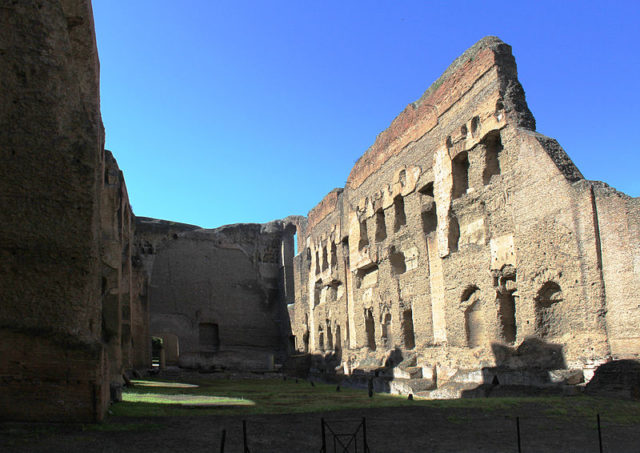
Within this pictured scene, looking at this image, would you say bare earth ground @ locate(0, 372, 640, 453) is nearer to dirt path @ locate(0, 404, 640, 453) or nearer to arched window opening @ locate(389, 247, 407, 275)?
dirt path @ locate(0, 404, 640, 453)

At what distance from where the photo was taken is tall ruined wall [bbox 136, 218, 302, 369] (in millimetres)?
26438

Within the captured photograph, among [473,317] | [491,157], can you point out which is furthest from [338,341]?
[491,157]

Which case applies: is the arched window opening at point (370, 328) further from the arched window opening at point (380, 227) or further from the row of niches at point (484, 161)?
the row of niches at point (484, 161)

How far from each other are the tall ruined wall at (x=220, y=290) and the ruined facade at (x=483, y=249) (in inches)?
354

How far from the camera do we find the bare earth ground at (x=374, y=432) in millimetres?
5984

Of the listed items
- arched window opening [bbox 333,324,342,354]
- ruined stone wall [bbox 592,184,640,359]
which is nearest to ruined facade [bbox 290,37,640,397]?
ruined stone wall [bbox 592,184,640,359]

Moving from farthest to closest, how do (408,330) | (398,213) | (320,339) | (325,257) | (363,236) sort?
(320,339) → (325,257) → (363,236) → (398,213) → (408,330)

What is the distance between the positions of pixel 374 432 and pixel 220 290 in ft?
71.7

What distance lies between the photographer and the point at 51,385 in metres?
6.75

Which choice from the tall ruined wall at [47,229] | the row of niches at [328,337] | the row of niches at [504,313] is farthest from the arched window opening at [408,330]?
the tall ruined wall at [47,229]

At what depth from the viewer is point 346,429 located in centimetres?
688

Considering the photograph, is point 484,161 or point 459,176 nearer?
point 484,161

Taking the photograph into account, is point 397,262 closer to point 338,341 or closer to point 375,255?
point 375,255

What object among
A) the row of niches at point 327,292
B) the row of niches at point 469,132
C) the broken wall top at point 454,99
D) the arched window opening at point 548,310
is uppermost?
the broken wall top at point 454,99
